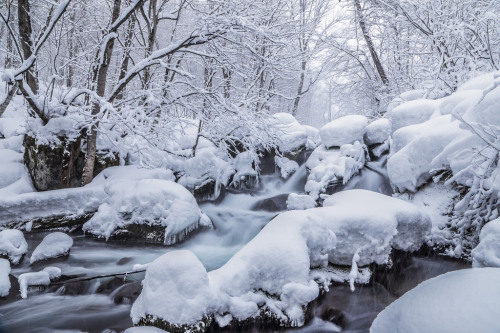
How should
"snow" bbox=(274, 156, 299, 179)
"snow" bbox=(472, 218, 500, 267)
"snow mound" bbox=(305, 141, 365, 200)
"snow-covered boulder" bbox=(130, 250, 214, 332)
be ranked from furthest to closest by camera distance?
"snow" bbox=(274, 156, 299, 179) < "snow mound" bbox=(305, 141, 365, 200) < "snow" bbox=(472, 218, 500, 267) < "snow-covered boulder" bbox=(130, 250, 214, 332)

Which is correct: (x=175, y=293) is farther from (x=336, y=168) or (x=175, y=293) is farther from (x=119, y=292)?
(x=336, y=168)

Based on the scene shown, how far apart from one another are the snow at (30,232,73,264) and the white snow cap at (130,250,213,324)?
2.83 metres

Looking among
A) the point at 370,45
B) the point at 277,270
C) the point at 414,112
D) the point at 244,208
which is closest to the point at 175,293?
the point at 277,270

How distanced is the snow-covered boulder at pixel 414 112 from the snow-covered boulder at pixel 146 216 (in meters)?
5.77

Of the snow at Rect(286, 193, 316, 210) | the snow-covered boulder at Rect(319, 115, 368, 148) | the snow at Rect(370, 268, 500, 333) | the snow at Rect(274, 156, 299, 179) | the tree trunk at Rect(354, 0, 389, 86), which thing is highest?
the tree trunk at Rect(354, 0, 389, 86)

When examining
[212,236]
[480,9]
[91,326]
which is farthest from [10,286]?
[480,9]

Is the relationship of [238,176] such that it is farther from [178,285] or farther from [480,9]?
[480,9]

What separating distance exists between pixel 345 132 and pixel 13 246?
7.98 metres

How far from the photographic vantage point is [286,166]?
9758 millimetres

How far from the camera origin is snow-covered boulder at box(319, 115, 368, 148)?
29.1 ft

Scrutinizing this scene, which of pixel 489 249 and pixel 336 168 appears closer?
pixel 489 249

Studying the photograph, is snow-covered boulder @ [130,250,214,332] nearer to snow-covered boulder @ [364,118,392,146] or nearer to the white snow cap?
the white snow cap

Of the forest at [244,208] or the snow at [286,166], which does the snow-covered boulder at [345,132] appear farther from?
the snow at [286,166]

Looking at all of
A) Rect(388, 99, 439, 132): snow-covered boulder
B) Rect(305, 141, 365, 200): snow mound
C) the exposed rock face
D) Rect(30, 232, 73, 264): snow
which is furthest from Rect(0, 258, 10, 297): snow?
Rect(388, 99, 439, 132): snow-covered boulder
